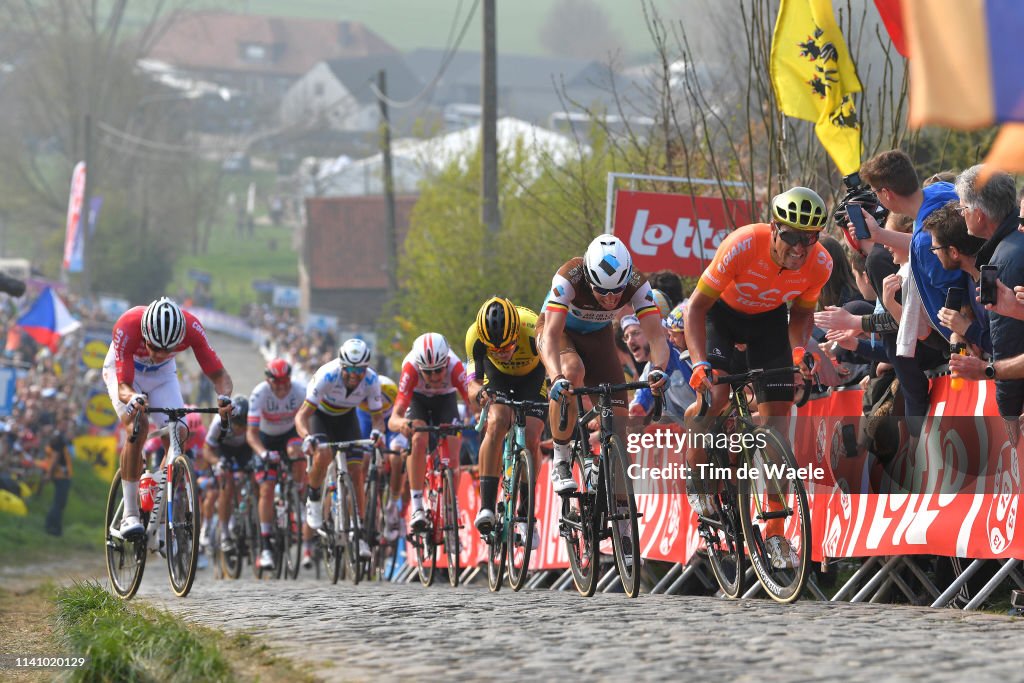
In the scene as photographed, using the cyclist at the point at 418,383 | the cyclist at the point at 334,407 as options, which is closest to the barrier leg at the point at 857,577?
the cyclist at the point at 418,383

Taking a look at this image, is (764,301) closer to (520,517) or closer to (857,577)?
(857,577)

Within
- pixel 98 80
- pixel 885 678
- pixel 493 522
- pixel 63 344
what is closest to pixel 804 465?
pixel 493 522

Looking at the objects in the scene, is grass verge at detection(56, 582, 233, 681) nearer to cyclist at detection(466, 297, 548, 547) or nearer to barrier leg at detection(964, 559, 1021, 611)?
cyclist at detection(466, 297, 548, 547)

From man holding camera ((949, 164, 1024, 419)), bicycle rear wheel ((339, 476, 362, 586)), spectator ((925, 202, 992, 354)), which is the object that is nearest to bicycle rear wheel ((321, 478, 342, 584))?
bicycle rear wheel ((339, 476, 362, 586))

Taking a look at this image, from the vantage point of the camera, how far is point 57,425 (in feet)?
87.1

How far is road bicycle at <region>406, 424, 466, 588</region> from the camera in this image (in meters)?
12.2

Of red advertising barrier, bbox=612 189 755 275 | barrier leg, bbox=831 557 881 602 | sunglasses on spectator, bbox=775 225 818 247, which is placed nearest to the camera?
sunglasses on spectator, bbox=775 225 818 247

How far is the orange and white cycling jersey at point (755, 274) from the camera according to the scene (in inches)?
343

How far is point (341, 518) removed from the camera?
45.7 ft

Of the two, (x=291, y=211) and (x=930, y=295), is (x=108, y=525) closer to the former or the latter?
(x=930, y=295)

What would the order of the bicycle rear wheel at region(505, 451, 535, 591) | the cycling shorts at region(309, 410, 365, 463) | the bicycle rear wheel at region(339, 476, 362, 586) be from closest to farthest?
the bicycle rear wheel at region(505, 451, 535, 591) < the bicycle rear wheel at region(339, 476, 362, 586) < the cycling shorts at region(309, 410, 365, 463)

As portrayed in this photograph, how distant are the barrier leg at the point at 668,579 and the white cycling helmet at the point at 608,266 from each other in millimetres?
2766

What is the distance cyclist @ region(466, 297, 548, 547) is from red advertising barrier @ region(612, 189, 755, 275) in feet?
13.9

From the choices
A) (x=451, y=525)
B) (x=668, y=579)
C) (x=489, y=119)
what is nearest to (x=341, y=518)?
(x=451, y=525)
